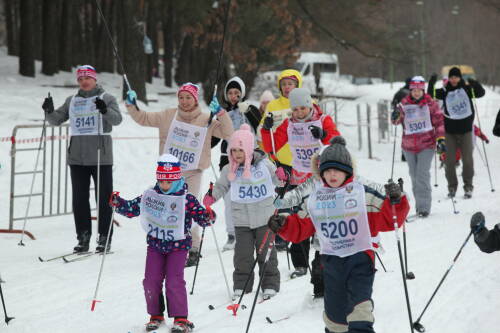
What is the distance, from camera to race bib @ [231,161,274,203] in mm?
6484

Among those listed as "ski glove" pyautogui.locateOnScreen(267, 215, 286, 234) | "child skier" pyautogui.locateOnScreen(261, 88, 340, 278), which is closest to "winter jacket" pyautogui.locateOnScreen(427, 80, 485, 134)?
"child skier" pyautogui.locateOnScreen(261, 88, 340, 278)

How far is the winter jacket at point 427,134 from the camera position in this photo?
10.1 metres

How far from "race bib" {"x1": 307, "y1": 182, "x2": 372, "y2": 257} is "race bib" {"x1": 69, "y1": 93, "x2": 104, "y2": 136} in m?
4.33

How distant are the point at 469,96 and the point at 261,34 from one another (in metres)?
13.6

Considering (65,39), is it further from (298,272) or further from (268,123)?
(298,272)

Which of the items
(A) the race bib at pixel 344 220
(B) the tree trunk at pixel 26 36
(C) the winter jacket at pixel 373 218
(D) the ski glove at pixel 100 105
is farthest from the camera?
(B) the tree trunk at pixel 26 36

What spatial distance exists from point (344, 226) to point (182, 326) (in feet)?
4.90

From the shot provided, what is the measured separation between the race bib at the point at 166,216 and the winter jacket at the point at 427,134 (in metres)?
5.32

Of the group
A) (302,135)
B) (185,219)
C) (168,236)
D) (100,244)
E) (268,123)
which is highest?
(268,123)

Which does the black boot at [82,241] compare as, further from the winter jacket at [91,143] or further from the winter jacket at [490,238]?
the winter jacket at [490,238]

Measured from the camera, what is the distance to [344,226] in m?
4.68

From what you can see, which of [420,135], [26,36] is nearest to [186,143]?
[420,135]

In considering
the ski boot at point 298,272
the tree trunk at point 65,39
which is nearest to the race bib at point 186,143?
the ski boot at point 298,272

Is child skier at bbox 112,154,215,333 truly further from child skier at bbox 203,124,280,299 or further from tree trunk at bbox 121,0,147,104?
tree trunk at bbox 121,0,147,104
